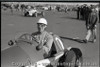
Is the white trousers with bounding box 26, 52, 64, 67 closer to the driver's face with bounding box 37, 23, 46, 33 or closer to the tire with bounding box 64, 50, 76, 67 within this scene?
the tire with bounding box 64, 50, 76, 67

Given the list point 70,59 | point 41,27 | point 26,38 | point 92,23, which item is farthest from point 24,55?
point 92,23

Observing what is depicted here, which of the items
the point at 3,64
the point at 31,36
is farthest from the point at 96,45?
the point at 3,64

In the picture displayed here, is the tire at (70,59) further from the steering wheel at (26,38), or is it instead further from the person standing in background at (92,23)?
the person standing in background at (92,23)

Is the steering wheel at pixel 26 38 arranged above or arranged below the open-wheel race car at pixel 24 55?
above

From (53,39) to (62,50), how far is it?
362 mm

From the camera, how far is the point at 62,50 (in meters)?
6.28

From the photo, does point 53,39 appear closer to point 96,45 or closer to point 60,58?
point 60,58

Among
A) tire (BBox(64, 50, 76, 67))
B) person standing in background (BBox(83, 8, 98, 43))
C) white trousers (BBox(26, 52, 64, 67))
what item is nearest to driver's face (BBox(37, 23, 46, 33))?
white trousers (BBox(26, 52, 64, 67))

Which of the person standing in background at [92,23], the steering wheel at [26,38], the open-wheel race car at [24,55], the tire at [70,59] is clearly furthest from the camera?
the person standing in background at [92,23]

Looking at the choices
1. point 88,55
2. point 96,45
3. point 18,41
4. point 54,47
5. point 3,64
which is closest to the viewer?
point 3,64

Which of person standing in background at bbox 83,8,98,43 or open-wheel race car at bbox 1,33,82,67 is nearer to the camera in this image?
open-wheel race car at bbox 1,33,82,67

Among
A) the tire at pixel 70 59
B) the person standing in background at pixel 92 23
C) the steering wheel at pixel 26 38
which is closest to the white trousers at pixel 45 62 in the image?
the tire at pixel 70 59

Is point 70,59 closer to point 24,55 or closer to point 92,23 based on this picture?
point 24,55

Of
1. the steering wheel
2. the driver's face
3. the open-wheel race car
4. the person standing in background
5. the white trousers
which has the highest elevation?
the driver's face
